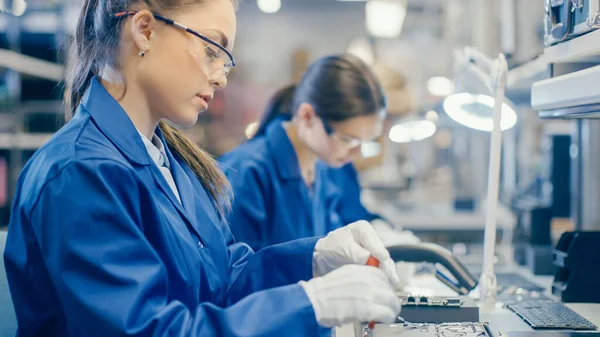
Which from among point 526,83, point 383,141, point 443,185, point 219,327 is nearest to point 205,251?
point 219,327

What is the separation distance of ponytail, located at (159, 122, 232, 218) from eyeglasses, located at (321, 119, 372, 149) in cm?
82

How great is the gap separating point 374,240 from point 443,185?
4.04 metres

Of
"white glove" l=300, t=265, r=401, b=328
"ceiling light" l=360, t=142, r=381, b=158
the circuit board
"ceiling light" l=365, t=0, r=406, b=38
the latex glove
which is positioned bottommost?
the latex glove

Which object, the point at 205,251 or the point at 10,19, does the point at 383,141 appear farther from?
the point at 205,251

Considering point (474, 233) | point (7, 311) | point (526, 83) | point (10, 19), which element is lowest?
point (474, 233)

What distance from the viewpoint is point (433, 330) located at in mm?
1284

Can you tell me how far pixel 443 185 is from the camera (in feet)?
17.0

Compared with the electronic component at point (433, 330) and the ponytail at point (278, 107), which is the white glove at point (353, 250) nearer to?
the electronic component at point (433, 330)

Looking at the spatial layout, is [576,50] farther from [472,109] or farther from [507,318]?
[507,318]

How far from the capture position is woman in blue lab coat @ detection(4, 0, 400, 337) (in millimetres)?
964

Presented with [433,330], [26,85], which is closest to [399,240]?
[433,330]

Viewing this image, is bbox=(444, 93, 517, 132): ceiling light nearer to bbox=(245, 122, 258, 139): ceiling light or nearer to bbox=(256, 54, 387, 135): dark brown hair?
bbox=(256, 54, 387, 135): dark brown hair

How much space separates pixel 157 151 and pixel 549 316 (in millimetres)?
1033

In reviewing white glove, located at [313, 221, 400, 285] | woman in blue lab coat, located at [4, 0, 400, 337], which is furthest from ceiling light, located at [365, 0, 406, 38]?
white glove, located at [313, 221, 400, 285]
